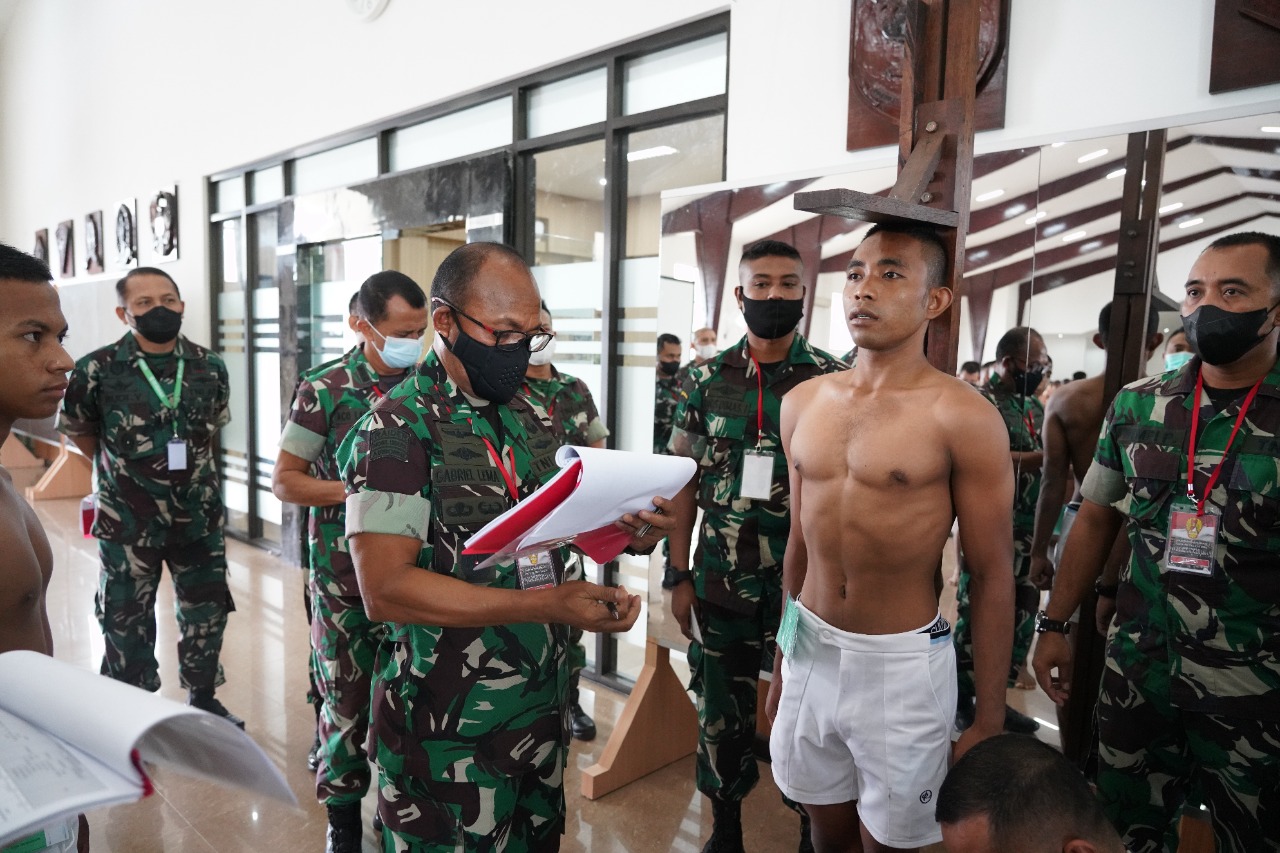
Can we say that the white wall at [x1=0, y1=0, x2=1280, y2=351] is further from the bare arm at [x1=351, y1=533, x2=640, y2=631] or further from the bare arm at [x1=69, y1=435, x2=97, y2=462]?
the bare arm at [x1=69, y1=435, x2=97, y2=462]

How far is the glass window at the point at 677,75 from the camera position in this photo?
3.29 m

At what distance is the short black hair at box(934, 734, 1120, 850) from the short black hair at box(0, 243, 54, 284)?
5.64 ft

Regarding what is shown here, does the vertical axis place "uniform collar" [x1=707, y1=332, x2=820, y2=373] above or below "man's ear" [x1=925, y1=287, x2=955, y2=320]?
below

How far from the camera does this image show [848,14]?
2.71m

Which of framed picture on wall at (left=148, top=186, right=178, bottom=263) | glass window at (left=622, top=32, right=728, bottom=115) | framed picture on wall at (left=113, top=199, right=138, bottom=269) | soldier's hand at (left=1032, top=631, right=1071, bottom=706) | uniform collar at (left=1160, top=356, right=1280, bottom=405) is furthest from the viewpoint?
framed picture on wall at (left=113, top=199, right=138, bottom=269)

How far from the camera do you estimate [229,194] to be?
641 cm

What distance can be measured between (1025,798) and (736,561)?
1288mm

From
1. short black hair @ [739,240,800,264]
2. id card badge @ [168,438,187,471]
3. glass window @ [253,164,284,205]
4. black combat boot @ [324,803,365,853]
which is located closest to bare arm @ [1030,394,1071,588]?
short black hair @ [739,240,800,264]

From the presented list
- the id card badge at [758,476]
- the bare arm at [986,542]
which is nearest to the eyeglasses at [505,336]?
the bare arm at [986,542]

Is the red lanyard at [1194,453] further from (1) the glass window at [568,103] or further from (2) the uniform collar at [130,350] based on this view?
(2) the uniform collar at [130,350]

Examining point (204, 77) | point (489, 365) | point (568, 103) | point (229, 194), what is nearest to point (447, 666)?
A: point (489, 365)

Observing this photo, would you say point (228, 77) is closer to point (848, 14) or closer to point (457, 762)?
point (848, 14)

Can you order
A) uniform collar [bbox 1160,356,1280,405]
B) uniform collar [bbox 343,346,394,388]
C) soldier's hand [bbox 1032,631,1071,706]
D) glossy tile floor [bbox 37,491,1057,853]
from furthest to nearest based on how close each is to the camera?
uniform collar [bbox 343,346,394,388]
glossy tile floor [bbox 37,491,1057,853]
soldier's hand [bbox 1032,631,1071,706]
uniform collar [bbox 1160,356,1280,405]

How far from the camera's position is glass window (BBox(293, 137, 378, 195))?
5109 millimetres
